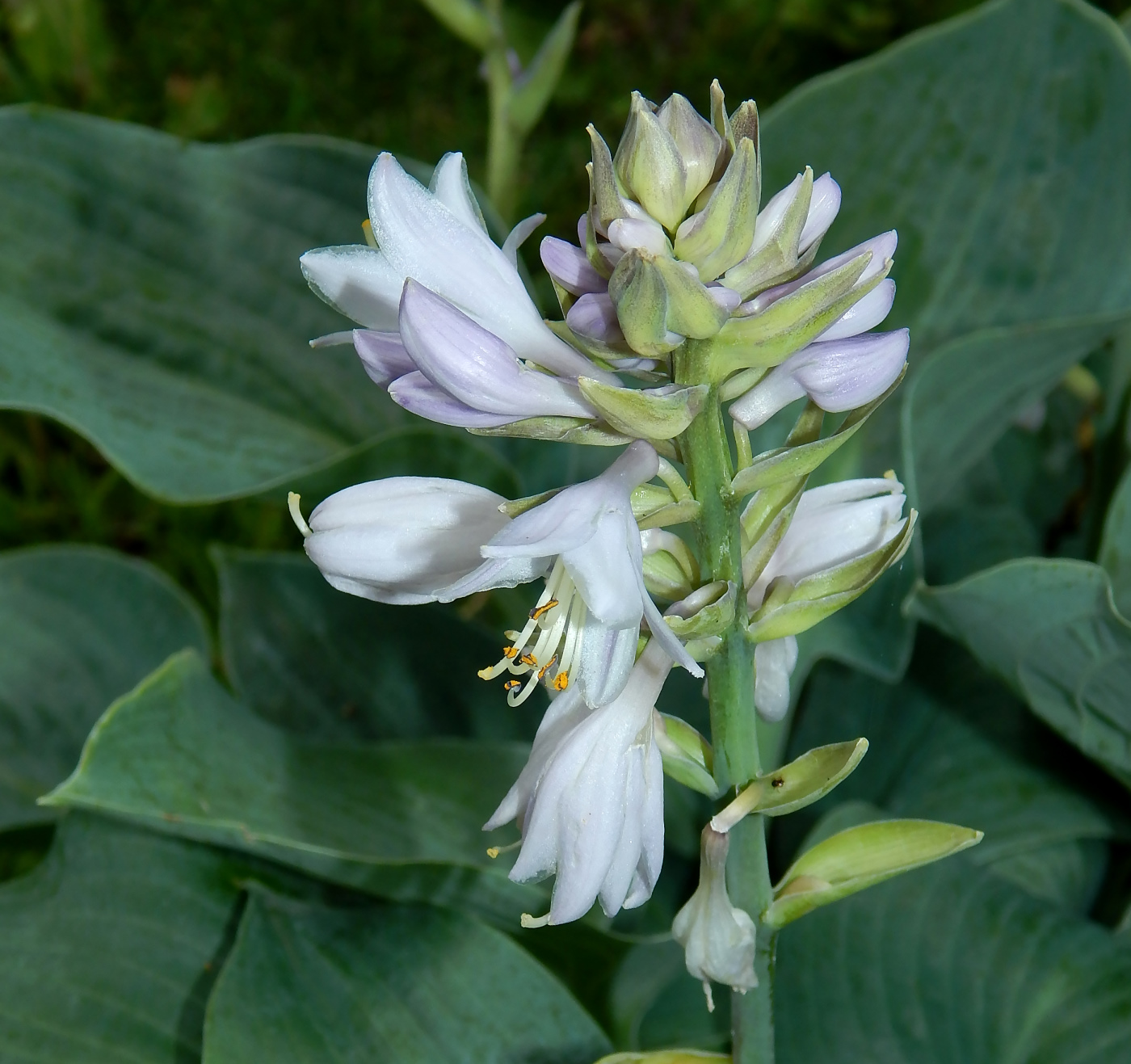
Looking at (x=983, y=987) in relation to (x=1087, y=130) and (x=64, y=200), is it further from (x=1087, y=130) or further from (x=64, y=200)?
(x=64, y=200)

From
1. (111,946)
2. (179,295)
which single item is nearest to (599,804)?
(111,946)

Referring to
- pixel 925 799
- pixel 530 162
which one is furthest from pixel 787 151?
pixel 530 162

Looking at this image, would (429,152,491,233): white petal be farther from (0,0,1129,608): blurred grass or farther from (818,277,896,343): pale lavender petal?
(0,0,1129,608): blurred grass

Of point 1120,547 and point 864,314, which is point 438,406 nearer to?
point 864,314

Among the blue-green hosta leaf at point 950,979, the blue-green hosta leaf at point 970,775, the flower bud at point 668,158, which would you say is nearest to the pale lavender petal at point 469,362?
the flower bud at point 668,158

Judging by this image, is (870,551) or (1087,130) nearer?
(870,551)

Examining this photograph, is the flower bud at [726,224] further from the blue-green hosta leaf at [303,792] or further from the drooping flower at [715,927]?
the blue-green hosta leaf at [303,792]

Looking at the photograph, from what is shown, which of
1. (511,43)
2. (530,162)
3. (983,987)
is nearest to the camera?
(983,987)
